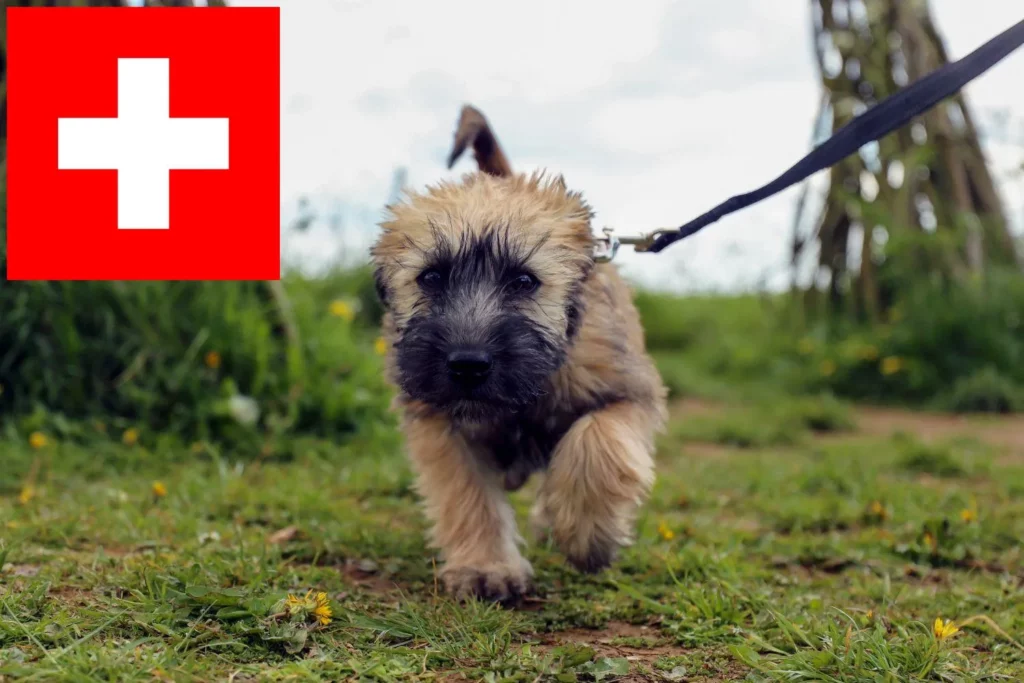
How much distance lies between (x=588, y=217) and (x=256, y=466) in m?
2.23

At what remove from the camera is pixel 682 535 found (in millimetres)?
3525

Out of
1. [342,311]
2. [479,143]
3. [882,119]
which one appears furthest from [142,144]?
[882,119]

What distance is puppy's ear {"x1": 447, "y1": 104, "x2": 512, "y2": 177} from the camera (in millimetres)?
3357

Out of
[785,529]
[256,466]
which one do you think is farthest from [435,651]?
[256,466]

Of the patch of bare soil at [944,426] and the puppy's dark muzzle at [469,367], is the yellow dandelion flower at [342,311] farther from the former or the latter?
the puppy's dark muzzle at [469,367]

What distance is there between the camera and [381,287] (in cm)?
296

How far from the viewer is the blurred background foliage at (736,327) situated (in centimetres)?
474

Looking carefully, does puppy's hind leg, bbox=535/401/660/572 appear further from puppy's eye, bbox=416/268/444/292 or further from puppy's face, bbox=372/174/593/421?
puppy's eye, bbox=416/268/444/292

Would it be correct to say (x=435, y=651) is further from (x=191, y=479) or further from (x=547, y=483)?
(x=191, y=479)

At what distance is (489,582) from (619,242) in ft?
3.44

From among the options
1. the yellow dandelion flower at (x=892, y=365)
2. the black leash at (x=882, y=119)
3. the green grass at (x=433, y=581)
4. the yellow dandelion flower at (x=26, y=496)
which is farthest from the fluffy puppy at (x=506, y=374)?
the yellow dandelion flower at (x=892, y=365)

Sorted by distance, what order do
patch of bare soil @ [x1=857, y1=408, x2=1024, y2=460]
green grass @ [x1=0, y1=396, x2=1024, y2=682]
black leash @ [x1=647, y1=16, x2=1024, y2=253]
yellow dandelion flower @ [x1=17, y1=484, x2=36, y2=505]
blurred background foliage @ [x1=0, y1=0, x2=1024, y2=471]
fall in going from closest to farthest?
green grass @ [x1=0, y1=396, x2=1024, y2=682]
black leash @ [x1=647, y1=16, x2=1024, y2=253]
yellow dandelion flower @ [x1=17, y1=484, x2=36, y2=505]
blurred background foliage @ [x1=0, y1=0, x2=1024, y2=471]
patch of bare soil @ [x1=857, y1=408, x2=1024, y2=460]

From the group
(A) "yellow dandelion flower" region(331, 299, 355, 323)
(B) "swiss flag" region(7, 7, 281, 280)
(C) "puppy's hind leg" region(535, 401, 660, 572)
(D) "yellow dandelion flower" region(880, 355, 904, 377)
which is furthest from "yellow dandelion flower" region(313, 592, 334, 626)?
(D) "yellow dandelion flower" region(880, 355, 904, 377)

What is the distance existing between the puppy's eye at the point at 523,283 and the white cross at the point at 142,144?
292 centimetres
